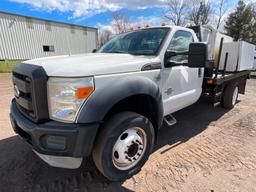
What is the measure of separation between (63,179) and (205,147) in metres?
2.31

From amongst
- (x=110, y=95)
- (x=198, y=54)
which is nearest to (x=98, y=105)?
(x=110, y=95)

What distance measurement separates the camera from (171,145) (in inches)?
134

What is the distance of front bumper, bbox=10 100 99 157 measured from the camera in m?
1.90

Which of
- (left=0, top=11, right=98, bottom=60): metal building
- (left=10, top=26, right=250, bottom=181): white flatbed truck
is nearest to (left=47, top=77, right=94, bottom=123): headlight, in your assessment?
(left=10, top=26, right=250, bottom=181): white flatbed truck

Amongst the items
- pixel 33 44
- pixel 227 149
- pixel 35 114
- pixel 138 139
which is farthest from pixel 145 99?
pixel 33 44

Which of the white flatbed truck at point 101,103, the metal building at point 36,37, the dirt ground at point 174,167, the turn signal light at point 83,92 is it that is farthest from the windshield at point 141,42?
the metal building at point 36,37

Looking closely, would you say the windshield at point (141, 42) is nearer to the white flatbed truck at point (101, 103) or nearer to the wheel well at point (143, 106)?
the white flatbed truck at point (101, 103)

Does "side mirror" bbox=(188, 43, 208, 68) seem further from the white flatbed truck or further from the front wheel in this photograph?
the front wheel

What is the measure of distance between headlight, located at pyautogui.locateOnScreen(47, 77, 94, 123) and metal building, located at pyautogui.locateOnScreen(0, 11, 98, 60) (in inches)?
897

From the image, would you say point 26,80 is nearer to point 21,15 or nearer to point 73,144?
point 73,144

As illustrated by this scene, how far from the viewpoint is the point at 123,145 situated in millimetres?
2357

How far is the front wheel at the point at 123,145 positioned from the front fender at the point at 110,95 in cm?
28

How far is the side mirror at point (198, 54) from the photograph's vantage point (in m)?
2.54

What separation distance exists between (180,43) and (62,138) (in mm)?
2502
